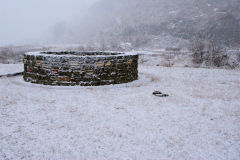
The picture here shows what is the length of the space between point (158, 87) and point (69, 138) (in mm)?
4486

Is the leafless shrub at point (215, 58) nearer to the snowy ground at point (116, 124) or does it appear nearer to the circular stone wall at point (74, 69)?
the snowy ground at point (116, 124)

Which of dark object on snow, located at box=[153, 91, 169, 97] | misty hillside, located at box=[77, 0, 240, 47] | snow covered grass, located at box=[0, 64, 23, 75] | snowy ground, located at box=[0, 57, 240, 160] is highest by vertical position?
misty hillside, located at box=[77, 0, 240, 47]

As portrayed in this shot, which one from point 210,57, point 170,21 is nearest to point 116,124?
point 210,57

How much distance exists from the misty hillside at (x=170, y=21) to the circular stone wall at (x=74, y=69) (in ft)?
120

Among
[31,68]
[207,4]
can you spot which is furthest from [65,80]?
[207,4]

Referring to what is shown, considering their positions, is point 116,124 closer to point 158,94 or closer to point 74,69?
point 158,94

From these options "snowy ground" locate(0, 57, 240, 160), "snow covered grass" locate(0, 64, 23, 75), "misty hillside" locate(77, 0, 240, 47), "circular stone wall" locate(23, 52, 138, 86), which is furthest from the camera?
"misty hillside" locate(77, 0, 240, 47)

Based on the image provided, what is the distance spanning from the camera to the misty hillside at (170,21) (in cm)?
4966

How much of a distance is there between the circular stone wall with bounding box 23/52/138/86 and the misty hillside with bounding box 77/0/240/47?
1439 inches

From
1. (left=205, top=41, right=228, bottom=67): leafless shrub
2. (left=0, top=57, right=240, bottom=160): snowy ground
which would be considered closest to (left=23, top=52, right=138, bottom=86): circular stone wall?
(left=0, top=57, right=240, bottom=160): snowy ground

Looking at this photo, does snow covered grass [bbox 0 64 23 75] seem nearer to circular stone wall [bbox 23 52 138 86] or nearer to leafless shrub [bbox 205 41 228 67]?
circular stone wall [bbox 23 52 138 86]

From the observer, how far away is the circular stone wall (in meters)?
7.17

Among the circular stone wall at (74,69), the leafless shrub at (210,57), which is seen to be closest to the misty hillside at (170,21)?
the leafless shrub at (210,57)

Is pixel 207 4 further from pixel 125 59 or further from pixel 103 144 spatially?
pixel 103 144
